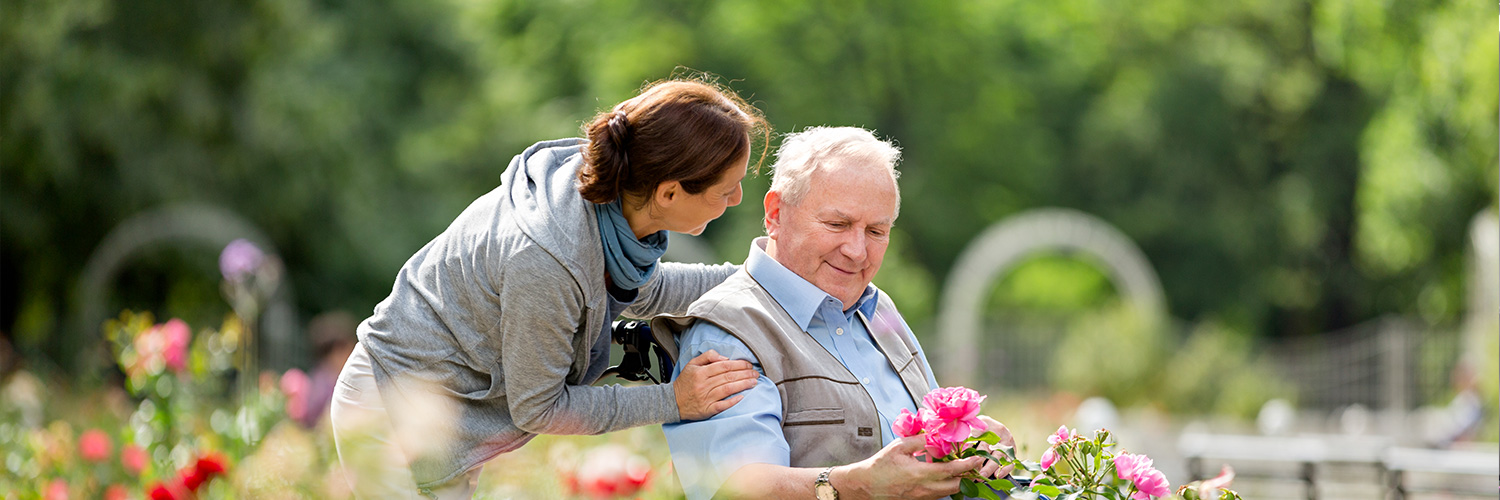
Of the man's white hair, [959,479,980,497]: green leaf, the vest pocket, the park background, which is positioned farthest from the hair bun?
the park background

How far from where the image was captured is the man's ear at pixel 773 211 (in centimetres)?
257

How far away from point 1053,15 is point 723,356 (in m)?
23.0

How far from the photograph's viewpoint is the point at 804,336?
252 centimetres

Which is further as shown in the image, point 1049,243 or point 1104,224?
point 1104,224

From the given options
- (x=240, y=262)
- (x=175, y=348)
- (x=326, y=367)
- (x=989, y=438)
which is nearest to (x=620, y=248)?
(x=989, y=438)

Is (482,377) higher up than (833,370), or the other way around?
(833,370)

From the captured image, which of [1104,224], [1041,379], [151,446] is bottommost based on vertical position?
[151,446]

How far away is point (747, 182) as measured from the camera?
19.8 m

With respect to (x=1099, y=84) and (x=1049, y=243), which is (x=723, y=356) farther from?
(x=1099, y=84)

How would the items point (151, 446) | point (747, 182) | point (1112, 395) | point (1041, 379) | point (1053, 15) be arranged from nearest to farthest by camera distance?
point (151, 446), point (1112, 395), point (1041, 379), point (747, 182), point (1053, 15)

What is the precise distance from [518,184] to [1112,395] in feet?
36.7

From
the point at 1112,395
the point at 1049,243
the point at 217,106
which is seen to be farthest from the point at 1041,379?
the point at 217,106

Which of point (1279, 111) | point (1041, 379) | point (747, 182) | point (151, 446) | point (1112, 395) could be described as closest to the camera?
point (151, 446)

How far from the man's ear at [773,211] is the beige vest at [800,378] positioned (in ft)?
0.46
